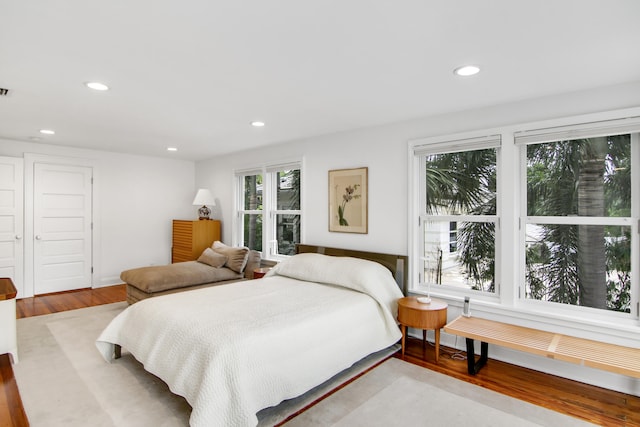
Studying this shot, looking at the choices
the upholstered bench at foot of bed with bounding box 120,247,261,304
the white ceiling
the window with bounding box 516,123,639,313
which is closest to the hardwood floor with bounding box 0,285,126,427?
the upholstered bench at foot of bed with bounding box 120,247,261,304

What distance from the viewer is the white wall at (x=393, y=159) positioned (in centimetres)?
260

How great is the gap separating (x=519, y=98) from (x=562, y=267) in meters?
1.43

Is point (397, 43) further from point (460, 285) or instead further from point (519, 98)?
point (460, 285)

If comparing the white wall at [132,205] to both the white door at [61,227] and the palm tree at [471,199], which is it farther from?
the palm tree at [471,199]

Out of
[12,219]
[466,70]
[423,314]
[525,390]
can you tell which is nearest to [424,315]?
[423,314]

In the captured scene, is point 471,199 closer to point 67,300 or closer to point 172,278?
point 172,278

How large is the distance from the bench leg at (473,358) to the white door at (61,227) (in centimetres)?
555

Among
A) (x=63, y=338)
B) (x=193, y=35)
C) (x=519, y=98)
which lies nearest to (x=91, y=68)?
(x=193, y=35)

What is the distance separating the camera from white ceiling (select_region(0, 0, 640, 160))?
64.1 inches

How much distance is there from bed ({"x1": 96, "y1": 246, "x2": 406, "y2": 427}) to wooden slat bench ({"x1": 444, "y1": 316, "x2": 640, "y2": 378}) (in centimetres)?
63

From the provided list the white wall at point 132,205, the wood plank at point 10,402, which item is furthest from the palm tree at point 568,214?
the white wall at point 132,205

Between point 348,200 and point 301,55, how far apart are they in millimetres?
2168

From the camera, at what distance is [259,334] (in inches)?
84.9

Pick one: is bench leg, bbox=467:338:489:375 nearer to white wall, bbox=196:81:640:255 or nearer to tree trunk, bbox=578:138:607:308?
tree trunk, bbox=578:138:607:308
